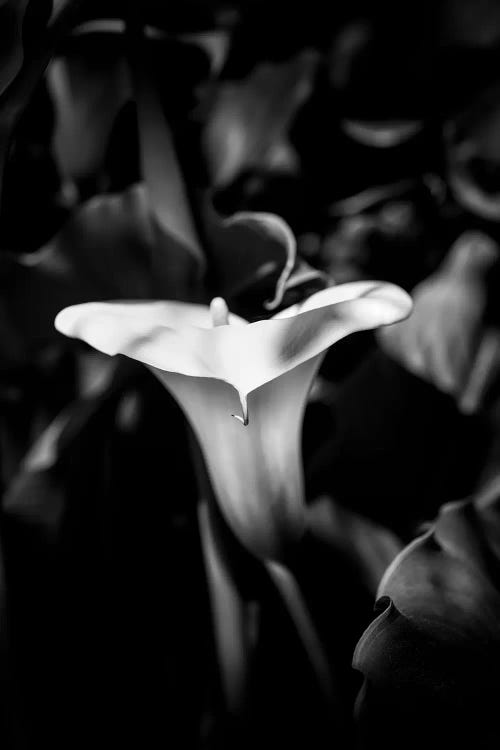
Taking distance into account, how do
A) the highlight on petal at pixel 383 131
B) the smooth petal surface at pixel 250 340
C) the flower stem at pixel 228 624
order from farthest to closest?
the highlight on petal at pixel 383 131, the flower stem at pixel 228 624, the smooth petal surface at pixel 250 340

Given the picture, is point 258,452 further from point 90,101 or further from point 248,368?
point 90,101

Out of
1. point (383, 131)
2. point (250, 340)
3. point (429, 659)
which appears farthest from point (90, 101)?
point (429, 659)

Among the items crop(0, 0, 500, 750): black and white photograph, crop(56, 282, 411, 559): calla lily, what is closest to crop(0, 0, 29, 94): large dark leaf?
crop(0, 0, 500, 750): black and white photograph

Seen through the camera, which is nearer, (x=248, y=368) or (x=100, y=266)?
(x=248, y=368)

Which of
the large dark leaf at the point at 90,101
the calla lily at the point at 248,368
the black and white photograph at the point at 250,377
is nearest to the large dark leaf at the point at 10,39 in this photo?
the black and white photograph at the point at 250,377

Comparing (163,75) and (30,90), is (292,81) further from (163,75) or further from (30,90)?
(30,90)

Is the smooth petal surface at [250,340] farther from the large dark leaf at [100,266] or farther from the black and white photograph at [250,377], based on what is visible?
the large dark leaf at [100,266]

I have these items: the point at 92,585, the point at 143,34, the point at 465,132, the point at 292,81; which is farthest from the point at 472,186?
the point at 92,585

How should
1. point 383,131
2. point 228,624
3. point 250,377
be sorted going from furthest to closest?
point 383,131, point 228,624, point 250,377
